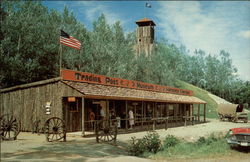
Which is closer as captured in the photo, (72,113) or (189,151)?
(189,151)

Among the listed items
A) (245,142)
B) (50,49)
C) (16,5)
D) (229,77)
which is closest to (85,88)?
(245,142)

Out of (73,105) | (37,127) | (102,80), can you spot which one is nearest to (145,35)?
(102,80)

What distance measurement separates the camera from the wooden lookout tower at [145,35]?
58812mm

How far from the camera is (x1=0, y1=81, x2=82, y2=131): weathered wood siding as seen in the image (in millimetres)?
14961

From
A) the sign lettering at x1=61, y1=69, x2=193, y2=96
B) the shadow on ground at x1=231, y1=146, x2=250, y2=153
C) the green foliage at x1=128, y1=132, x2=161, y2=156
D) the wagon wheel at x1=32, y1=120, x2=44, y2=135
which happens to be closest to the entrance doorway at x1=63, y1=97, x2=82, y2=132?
the sign lettering at x1=61, y1=69, x2=193, y2=96

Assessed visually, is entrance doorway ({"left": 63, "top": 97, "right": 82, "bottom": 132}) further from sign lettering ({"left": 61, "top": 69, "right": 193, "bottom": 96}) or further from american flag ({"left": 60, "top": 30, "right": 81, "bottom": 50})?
american flag ({"left": 60, "top": 30, "right": 81, "bottom": 50})

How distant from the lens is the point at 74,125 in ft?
51.1

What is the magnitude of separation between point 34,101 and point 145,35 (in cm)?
4644

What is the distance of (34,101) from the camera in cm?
1616

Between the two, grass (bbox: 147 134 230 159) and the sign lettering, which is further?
the sign lettering

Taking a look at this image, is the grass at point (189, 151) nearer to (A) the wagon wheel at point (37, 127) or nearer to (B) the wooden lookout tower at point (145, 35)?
(A) the wagon wheel at point (37, 127)

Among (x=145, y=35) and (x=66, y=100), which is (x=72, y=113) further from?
(x=145, y=35)

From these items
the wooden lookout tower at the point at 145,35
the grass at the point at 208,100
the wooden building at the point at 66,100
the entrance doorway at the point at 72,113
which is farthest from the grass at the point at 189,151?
the wooden lookout tower at the point at 145,35

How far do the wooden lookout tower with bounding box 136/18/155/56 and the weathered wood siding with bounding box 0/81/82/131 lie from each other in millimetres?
43295
